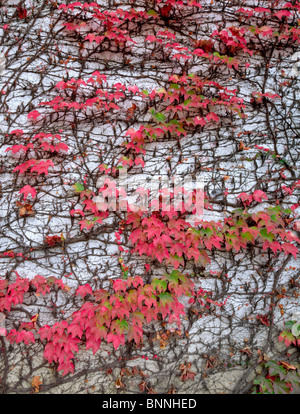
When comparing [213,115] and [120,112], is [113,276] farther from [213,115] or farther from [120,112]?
[213,115]

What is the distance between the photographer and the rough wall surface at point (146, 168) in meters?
2.28

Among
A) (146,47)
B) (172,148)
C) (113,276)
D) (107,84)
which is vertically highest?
(146,47)

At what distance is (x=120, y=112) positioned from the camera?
250cm

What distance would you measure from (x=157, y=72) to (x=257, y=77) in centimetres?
93

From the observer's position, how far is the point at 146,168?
2.47 metres

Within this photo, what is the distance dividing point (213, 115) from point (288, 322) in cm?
189

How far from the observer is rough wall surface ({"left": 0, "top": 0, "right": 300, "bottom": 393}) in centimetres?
228

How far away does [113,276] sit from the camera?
234 cm
